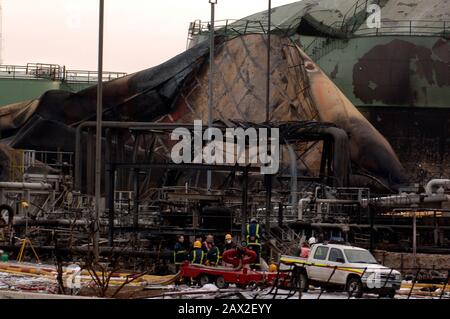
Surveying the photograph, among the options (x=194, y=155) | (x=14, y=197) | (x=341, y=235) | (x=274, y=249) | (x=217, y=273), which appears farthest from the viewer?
(x=14, y=197)

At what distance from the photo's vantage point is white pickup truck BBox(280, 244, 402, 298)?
30.0m

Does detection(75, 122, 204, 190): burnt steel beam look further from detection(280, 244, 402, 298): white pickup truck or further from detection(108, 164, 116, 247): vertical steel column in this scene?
detection(280, 244, 402, 298): white pickup truck

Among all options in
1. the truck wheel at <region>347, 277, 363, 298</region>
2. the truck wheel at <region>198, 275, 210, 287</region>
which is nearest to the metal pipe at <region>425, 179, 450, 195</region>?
the truck wheel at <region>347, 277, 363, 298</region>

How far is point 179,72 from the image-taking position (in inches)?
3246

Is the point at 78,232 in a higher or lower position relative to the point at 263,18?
lower

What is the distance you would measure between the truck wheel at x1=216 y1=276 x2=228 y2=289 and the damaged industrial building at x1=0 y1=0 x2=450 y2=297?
15079 millimetres

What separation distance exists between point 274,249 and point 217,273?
10.4 meters

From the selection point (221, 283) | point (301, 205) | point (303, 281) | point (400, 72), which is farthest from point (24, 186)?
point (400, 72)

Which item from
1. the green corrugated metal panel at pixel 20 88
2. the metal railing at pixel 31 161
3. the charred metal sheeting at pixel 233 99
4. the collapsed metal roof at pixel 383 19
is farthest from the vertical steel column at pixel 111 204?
the green corrugated metal panel at pixel 20 88

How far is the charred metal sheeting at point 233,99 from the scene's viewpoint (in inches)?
3007

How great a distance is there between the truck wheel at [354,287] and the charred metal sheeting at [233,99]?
1797 inches

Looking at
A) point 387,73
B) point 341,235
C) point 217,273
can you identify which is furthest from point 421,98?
point 217,273

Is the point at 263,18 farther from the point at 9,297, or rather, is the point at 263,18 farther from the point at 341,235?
the point at 9,297

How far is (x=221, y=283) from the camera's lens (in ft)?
104
